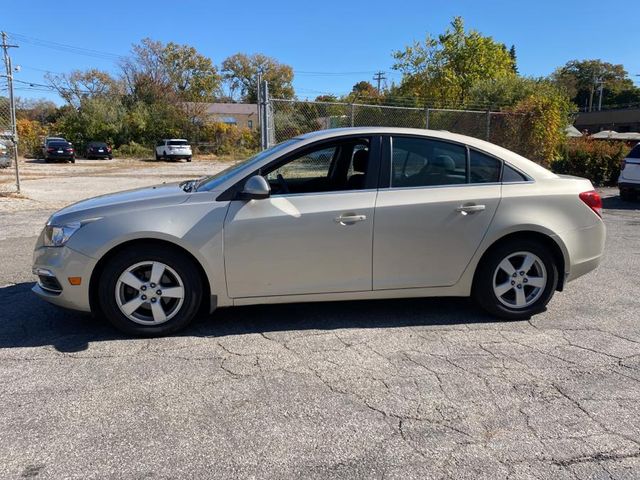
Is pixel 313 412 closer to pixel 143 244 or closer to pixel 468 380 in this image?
pixel 468 380

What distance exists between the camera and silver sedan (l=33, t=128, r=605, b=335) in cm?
402

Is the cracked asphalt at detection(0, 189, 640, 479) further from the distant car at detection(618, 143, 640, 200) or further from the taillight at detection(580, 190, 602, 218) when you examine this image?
the distant car at detection(618, 143, 640, 200)

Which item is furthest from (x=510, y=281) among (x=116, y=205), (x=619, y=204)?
(x=619, y=204)

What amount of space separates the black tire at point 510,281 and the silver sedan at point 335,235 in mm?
11

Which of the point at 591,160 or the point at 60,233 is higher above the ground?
the point at 591,160

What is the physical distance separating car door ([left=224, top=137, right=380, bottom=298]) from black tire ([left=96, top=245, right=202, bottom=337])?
0.30 m

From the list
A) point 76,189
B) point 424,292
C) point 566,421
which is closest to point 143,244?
point 424,292

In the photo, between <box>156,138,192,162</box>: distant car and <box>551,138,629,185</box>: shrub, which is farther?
<box>156,138,192,162</box>: distant car

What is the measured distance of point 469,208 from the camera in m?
4.36

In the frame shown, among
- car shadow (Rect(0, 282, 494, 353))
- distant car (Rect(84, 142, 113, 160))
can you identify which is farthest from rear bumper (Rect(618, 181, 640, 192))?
distant car (Rect(84, 142, 113, 160))

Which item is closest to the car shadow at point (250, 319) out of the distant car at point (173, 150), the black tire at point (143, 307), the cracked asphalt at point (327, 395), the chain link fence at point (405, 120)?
the cracked asphalt at point (327, 395)

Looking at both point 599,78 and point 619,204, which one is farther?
point 599,78

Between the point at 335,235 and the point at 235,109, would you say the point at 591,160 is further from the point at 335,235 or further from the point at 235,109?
the point at 235,109

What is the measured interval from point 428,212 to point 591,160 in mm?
15176
